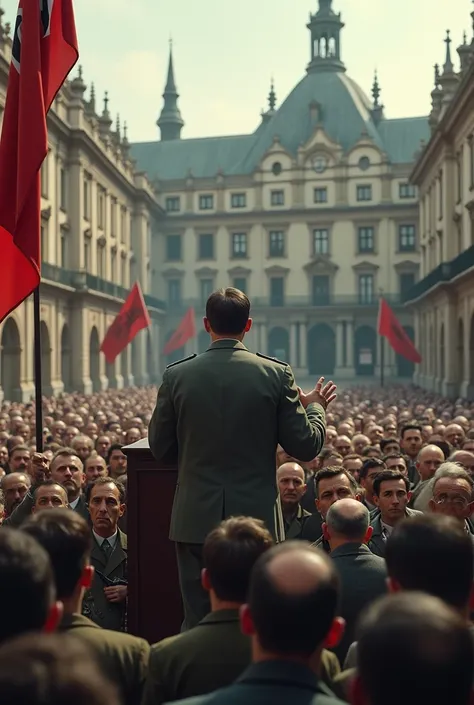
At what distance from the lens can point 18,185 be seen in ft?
28.8

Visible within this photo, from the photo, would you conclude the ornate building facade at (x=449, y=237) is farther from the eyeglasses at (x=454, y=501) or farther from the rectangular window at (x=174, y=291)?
the eyeglasses at (x=454, y=501)

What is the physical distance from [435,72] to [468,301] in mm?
20172

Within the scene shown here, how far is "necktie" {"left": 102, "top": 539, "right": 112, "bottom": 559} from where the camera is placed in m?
6.85

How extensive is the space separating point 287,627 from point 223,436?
2261mm

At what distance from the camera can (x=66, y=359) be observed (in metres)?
41.5

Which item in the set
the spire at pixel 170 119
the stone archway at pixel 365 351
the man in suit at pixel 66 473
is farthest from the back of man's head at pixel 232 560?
the spire at pixel 170 119

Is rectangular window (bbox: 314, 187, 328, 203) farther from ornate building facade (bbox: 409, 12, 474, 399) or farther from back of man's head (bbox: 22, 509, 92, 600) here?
back of man's head (bbox: 22, 509, 92, 600)

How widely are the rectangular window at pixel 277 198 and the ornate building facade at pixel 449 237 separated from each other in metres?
16.1

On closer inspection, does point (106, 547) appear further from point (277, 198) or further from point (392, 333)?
point (277, 198)

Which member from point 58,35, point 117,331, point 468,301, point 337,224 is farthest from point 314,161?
point 58,35

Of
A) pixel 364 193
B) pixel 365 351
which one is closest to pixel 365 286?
pixel 365 351

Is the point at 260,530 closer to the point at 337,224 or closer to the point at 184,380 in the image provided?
the point at 184,380

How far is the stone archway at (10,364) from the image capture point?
32.9 metres

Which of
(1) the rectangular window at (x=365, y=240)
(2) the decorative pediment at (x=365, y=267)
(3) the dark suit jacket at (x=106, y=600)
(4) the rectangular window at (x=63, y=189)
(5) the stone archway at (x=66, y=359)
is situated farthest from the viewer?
(1) the rectangular window at (x=365, y=240)
